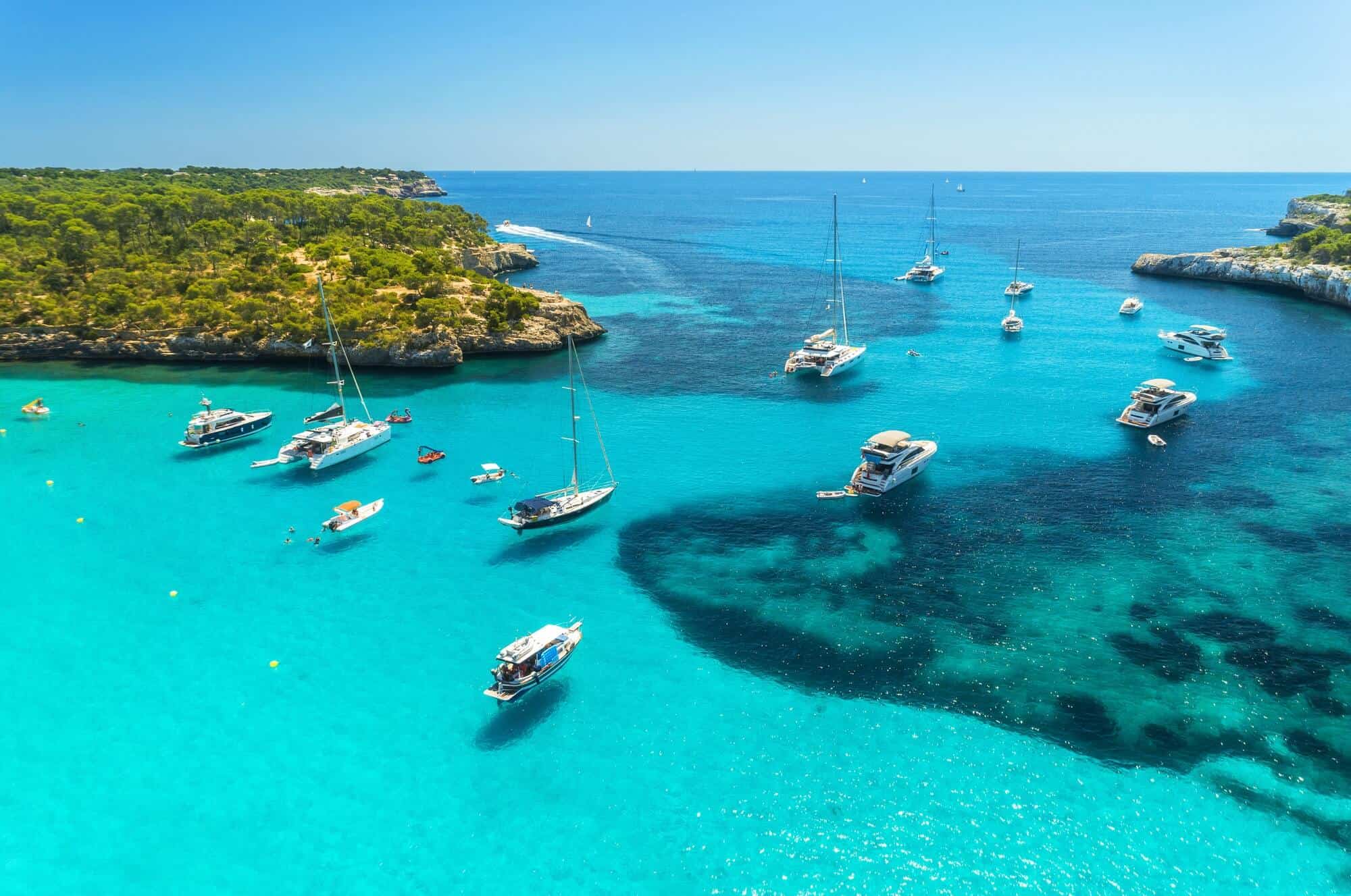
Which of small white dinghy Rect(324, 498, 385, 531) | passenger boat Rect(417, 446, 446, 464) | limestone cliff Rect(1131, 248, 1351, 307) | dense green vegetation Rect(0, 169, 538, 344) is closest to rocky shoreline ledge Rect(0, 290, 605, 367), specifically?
dense green vegetation Rect(0, 169, 538, 344)

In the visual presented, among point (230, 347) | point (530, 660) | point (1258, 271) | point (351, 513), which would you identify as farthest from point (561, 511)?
point (1258, 271)

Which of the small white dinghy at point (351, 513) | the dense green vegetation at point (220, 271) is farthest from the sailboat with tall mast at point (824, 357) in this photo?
the small white dinghy at point (351, 513)

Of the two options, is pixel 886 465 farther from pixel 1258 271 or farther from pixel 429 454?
pixel 1258 271

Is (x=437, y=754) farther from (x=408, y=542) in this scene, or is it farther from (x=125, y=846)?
(x=408, y=542)

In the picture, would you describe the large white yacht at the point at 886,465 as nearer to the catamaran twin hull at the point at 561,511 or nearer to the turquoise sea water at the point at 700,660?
the turquoise sea water at the point at 700,660

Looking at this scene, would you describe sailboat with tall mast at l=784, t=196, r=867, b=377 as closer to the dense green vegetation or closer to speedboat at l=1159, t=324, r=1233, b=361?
the dense green vegetation
